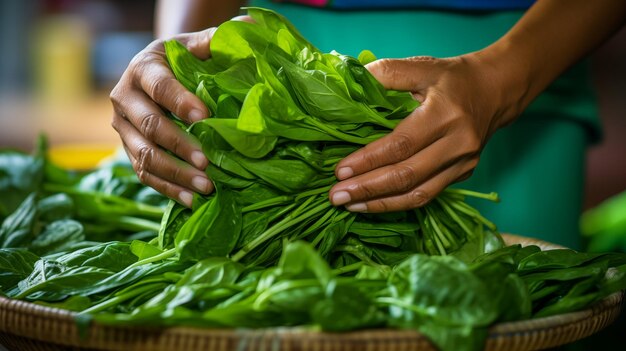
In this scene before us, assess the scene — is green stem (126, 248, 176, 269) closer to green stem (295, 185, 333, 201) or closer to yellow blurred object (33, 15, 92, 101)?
green stem (295, 185, 333, 201)

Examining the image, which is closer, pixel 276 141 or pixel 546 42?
pixel 276 141

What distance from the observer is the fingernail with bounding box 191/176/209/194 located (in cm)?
68

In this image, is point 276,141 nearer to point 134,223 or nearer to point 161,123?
point 161,123

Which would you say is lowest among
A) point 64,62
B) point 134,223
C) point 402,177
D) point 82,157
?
point 64,62

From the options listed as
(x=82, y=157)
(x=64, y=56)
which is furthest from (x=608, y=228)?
(x=64, y=56)

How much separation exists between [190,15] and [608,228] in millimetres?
914

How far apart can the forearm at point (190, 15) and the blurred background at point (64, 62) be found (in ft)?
6.50

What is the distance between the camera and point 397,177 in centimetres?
67

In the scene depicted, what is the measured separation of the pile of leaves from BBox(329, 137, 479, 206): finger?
0.03 m

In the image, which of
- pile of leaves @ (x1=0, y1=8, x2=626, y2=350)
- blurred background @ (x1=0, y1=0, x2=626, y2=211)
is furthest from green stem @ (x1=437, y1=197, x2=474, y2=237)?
blurred background @ (x1=0, y1=0, x2=626, y2=211)

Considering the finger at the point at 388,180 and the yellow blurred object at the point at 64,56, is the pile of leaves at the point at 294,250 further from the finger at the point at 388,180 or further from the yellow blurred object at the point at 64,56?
the yellow blurred object at the point at 64,56

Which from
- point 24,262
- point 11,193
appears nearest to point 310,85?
point 24,262

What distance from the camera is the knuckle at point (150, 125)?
70cm

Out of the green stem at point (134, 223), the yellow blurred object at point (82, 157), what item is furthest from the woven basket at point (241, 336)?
the yellow blurred object at point (82, 157)
